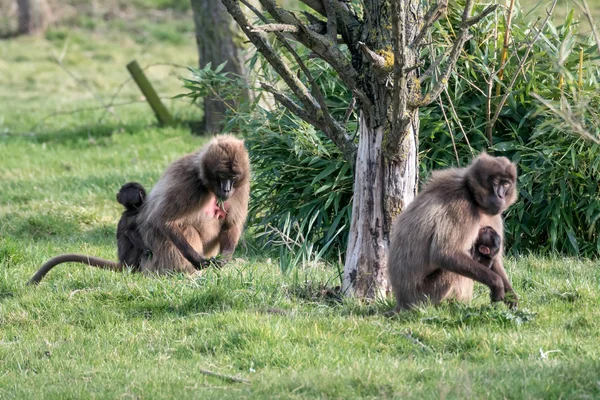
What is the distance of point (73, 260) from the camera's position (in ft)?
24.9

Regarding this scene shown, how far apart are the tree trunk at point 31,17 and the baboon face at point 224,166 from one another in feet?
61.8

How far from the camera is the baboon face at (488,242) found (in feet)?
19.9

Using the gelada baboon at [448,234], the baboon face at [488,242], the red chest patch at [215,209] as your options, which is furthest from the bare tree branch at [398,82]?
the red chest patch at [215,209]

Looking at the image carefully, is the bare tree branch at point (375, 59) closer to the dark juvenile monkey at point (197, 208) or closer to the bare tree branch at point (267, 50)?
the bare tree branch at point (267, 50)

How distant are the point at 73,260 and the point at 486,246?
3523mm

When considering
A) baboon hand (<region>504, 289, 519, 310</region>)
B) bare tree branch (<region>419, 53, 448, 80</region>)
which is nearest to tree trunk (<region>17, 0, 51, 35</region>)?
bare tree branch (<region>419, 53, 448, 80</region>)

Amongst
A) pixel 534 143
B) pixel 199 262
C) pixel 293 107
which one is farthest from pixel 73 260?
pixel 534 143

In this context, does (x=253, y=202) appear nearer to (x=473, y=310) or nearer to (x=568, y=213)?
(x=568, y=213)

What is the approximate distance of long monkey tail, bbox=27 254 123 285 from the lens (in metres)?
7.17

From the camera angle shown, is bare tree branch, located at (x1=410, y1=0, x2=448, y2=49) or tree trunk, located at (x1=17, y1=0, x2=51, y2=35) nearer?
bare tree branch, located at (x1=410, y1=0, x2=448, y2=49)

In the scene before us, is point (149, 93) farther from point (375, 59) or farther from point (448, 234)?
point (448, 234)

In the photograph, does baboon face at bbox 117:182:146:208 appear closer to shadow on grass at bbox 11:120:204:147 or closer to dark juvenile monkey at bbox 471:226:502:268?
dark juvenile monkey at bbox 471:226:502:268

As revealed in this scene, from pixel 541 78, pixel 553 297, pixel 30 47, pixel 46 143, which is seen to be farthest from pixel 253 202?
pixel 30 47

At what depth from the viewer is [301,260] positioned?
7977 millimetres
